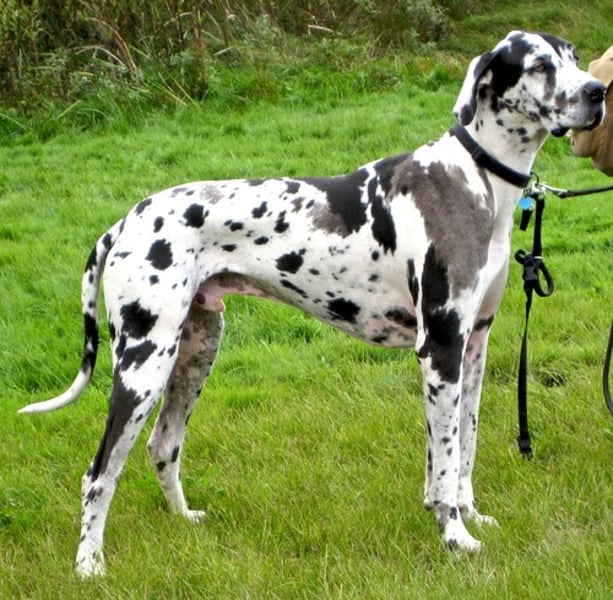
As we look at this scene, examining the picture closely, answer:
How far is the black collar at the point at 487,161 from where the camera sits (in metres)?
4.09

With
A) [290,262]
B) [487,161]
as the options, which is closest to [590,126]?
[487,161]

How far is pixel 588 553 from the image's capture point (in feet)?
12.6

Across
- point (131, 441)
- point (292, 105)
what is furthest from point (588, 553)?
point (292, 105)

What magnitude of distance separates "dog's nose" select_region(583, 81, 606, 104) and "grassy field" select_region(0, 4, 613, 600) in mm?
1623

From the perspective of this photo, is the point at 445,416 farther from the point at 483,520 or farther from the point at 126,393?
the point at 126,393

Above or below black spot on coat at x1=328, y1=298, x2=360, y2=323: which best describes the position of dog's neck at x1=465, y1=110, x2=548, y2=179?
above

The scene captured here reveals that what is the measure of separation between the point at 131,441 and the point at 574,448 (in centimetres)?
203

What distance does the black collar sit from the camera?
409 centimetres

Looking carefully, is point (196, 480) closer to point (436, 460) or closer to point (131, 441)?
point (131, 441)

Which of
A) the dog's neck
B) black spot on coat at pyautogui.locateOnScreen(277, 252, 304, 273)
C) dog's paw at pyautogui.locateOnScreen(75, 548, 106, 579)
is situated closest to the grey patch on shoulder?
the dog's neck

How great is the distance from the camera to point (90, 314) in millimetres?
4418

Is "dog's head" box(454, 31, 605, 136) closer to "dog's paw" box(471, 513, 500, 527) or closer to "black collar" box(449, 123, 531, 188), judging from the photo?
"black collar" box(449, 123, 531, 188)

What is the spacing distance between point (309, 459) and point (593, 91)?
2.15 meters

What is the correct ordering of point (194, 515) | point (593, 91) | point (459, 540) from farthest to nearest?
point (194, 515)
point (459, 540)
point (593, 91)
